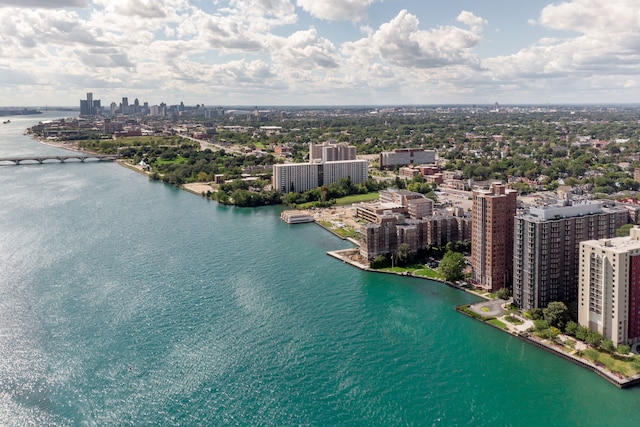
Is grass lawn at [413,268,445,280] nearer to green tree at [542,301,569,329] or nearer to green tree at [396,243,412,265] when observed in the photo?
green tree at [396,243,412,265]

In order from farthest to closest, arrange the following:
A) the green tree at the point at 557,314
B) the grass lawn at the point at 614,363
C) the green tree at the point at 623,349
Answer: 1. the green tree at the point at 557,314
2. the green tree at the point at 623,349
3. the grass lawn at the point at 614,363

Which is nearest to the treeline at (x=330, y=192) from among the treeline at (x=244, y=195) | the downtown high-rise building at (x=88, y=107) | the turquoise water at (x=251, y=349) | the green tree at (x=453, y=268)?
the treeline at (x=244, y=195)

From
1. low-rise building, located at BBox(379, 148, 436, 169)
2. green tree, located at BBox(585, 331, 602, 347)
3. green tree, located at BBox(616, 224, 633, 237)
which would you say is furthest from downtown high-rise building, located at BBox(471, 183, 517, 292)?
low-rise building, located at BBox(379, 148, 436, 169)

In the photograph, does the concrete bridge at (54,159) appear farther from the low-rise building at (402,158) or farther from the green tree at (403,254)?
→ the green tree at (403,254)

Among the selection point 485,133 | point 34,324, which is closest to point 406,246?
point 34,324

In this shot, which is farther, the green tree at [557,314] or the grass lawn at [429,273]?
the grass lawn at [429,273]

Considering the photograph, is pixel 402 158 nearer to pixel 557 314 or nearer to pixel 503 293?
pixel 503 293
